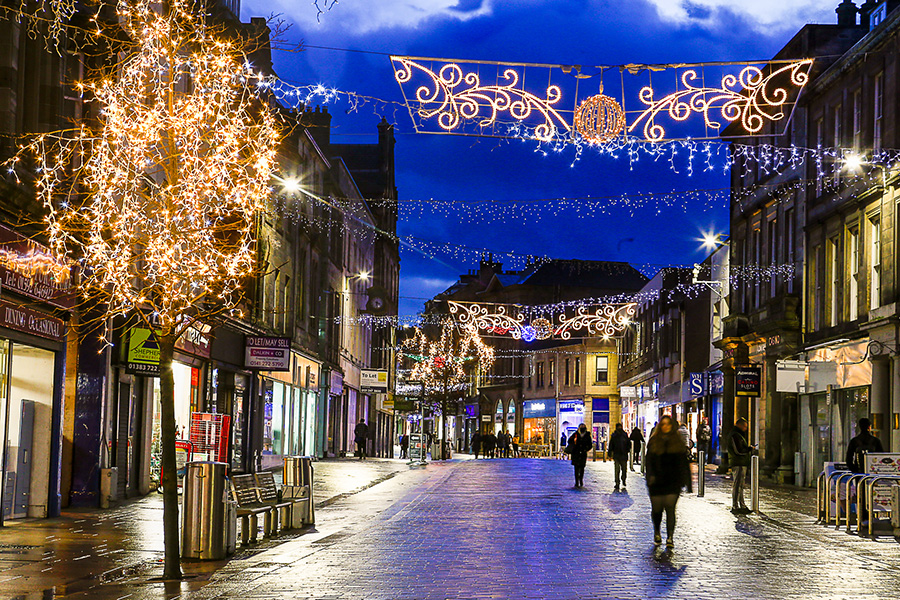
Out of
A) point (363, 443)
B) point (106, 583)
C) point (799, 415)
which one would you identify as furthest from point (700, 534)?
point (363, 443)

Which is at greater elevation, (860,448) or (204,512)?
(860,448)

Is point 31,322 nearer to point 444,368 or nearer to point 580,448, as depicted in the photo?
point 580,448

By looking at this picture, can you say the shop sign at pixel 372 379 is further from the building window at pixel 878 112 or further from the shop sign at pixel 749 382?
the building window at pixel 878 112

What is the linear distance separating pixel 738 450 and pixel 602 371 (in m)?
64.2

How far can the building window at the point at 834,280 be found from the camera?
3070 centimetres

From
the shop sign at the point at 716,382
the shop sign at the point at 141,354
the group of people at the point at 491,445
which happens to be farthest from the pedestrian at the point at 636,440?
the shop sign at the point at 141,354

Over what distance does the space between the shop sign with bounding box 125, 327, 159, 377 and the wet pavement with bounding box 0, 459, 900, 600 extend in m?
2.48

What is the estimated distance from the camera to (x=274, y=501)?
52.7 ft

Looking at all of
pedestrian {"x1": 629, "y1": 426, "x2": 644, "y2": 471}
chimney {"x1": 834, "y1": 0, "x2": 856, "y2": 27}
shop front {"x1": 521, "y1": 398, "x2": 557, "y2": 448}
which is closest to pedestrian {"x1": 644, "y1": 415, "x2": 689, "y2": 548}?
pedestrian {"x1": 629, "y1": 426, "x2": 644, "y2": 471}

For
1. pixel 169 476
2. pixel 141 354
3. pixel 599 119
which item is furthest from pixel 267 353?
pixel 169 476

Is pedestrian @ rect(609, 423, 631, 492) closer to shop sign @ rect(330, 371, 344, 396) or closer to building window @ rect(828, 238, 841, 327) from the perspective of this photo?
building window @ rect(828, 238, 841, 327)

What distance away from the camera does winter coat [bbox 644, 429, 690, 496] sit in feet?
48.7

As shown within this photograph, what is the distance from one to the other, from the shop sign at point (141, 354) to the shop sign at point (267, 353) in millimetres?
9878

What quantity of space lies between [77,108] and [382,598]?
1189 centimetres
